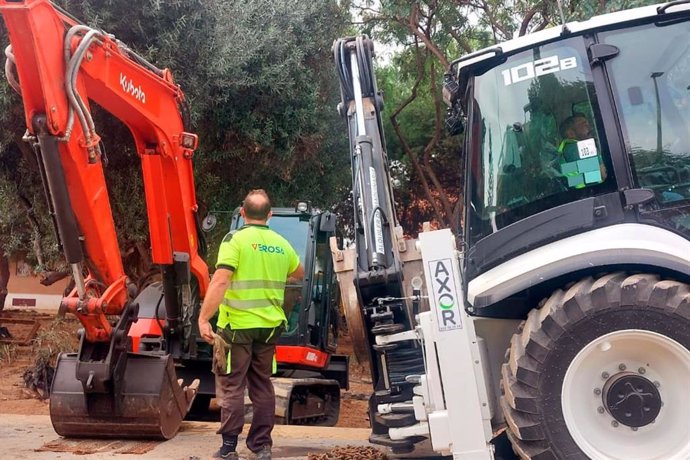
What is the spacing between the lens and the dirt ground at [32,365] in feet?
29.0

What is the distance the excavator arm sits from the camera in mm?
4508

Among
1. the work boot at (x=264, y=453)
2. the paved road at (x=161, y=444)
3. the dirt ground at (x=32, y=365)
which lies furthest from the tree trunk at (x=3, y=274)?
the work boot at (x=264, y=453)

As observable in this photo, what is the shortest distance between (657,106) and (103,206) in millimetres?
3460

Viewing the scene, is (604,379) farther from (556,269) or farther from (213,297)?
(213,297)

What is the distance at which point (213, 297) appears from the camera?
15.2 ft

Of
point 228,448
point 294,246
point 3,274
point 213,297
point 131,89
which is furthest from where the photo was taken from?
point 3,274

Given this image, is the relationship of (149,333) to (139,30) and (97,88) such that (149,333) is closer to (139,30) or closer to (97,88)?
(97,88)

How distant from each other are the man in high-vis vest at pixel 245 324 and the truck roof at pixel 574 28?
1.77 m

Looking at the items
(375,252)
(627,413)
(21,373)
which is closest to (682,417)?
(627,413)

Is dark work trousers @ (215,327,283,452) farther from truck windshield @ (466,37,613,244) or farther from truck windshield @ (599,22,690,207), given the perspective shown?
truck windshield @ (599,22,690,207)

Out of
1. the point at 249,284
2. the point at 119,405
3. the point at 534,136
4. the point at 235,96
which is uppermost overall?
the point at 235,96

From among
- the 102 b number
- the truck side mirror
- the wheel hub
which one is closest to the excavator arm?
the truck side mirror

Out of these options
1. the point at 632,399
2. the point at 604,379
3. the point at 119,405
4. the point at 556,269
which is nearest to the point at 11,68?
the point at 119,405

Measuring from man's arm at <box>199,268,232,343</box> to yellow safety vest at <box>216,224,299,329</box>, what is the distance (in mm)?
53
